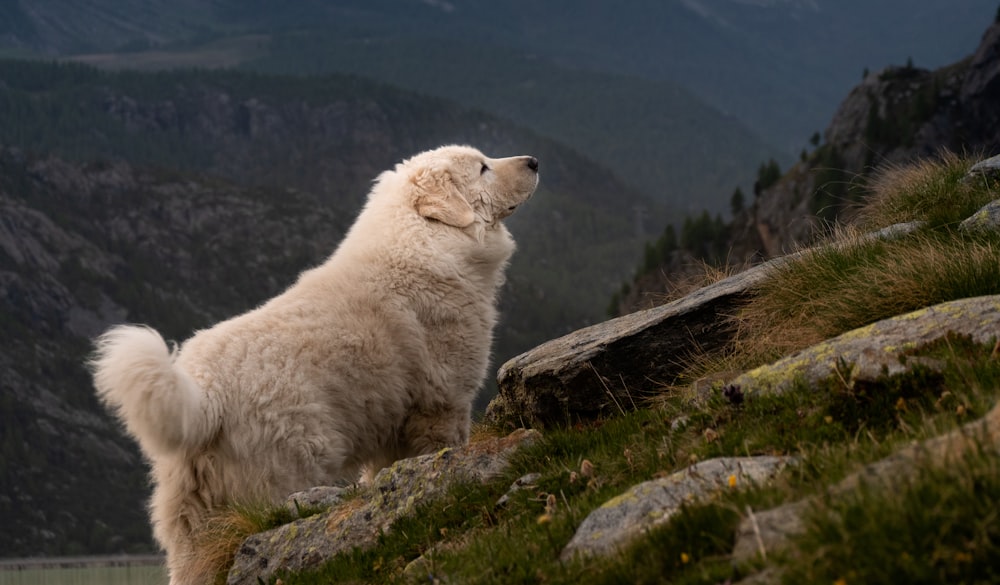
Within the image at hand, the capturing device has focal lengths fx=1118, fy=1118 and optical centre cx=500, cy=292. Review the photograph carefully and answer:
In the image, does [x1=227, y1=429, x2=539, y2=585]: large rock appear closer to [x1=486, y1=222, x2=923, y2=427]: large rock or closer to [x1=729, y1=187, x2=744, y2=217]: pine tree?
[x1=486, y1=222, x2=923, y2=427]: large rock

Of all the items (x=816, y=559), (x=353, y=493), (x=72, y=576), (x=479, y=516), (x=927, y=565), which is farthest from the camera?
(x=72, y=576)

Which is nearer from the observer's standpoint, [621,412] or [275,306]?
[621,412]

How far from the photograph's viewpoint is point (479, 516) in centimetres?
691

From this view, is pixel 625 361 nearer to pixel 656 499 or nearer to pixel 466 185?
pixel 466 185

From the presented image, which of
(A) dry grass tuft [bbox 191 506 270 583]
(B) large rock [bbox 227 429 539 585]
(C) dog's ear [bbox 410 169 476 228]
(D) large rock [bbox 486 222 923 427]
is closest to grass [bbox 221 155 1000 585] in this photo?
(B) large rock [bbox 227 429 539 585]

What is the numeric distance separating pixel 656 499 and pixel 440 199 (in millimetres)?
5808

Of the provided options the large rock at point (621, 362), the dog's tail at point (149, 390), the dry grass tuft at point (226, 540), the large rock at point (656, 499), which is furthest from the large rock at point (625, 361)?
the large rock at point (656, 499)

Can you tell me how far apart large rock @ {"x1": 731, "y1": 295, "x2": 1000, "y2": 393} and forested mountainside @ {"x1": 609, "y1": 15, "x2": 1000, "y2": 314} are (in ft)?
379

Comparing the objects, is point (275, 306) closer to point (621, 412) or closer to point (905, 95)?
point (621, 412)

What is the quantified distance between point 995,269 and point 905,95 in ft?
512

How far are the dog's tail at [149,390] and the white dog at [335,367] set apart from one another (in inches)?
0.4

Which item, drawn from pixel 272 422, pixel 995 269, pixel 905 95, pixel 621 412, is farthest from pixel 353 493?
pixel 905 95

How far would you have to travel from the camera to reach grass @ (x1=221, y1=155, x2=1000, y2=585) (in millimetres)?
4121

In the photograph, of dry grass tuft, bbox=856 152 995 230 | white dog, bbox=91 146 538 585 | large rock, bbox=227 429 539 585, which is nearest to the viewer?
large rock, bbox=227 429 539 585
